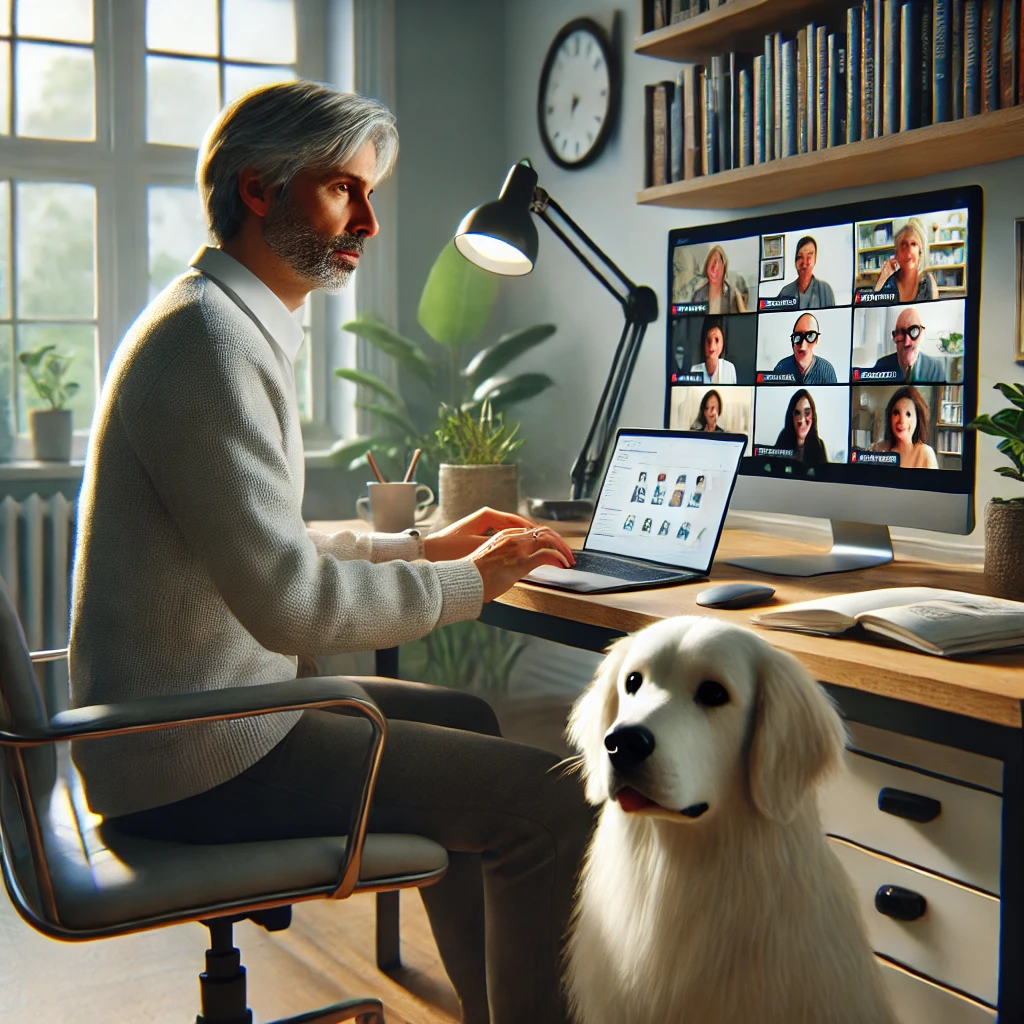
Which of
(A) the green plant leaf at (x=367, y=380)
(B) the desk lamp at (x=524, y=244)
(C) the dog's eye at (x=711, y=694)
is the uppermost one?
(B) the desk lamp at (x=524, y=244)

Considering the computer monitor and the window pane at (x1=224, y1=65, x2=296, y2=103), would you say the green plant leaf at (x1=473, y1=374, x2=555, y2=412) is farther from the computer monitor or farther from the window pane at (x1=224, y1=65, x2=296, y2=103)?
the window pane at (x1=224, y1=65, x2=296, y2=103)

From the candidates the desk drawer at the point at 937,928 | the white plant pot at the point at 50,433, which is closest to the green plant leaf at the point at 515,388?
the white plant pot at the point at 50,433

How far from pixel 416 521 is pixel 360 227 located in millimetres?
945

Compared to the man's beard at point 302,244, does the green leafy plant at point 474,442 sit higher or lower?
lower

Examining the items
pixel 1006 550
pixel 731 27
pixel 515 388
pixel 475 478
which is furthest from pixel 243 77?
pixel 1006 550

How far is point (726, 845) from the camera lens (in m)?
1.08

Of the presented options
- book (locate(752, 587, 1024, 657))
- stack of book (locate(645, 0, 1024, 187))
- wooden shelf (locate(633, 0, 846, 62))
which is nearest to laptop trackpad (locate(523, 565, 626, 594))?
book (locate(752, 587, 1024, 657))

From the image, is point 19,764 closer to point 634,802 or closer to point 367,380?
point 634,802

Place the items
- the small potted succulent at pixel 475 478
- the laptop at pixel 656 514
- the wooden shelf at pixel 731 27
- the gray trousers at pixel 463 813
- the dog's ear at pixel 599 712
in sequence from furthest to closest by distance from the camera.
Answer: the small potted succulent at pixel 475 478 → the wooden shelf at pixel 731 27 → the laptop at pixel 656 514 → the gray trousers at pixel 463 813 → the dog's ear at pixel 599 712

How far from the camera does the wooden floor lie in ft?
6.01

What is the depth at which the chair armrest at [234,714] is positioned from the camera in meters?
1.05

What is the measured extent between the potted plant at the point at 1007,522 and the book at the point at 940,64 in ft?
1.83

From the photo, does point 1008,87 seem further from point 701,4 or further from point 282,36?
point 282,36

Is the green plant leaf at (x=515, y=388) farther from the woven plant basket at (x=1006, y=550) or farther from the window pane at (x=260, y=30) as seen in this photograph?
the woven plant basket at (x=1006, y=550)
